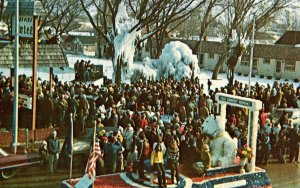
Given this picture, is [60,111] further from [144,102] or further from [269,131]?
[269,131]

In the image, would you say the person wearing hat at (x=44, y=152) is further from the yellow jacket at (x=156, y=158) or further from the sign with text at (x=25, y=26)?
the sign with text at (x=25, y=26)

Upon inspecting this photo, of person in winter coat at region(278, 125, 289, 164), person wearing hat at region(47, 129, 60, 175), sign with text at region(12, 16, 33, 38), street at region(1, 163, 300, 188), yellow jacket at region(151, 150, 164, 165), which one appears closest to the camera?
yellow jacket at region(151, 150, 164, 165)

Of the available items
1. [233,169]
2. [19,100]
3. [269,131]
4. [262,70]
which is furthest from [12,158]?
[262,70]

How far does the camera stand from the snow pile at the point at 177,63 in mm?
37403

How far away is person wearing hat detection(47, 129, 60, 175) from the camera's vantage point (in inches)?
580

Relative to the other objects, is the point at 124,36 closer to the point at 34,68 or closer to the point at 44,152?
the point at 34,68

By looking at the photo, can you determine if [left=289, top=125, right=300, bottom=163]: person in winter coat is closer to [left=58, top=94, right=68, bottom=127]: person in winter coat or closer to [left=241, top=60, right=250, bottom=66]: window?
Result: [left=58, top=94, right=68, bottom=127]: person in winter coat

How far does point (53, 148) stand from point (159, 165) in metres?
4.07

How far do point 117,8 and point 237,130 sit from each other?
1461 centimetres

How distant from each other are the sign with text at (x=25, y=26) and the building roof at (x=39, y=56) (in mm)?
1287

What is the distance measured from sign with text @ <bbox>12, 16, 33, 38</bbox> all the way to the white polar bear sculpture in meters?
8.07

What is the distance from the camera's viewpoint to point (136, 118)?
1772cm

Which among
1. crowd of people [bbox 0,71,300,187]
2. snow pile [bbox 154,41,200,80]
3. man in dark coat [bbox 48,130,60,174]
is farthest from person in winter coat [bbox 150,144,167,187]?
snow pile [bbox 154,41,200,80]

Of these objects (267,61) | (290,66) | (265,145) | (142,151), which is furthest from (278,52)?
(142,151)
